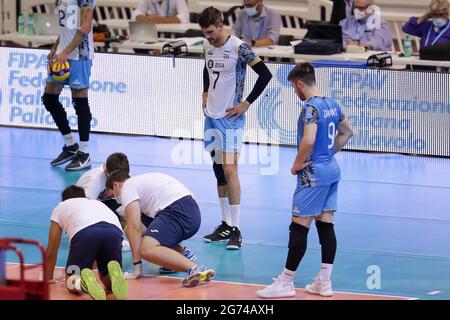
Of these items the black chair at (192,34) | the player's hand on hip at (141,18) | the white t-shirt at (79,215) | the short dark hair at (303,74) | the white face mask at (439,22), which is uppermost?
the player's hand on hip at (141,18)

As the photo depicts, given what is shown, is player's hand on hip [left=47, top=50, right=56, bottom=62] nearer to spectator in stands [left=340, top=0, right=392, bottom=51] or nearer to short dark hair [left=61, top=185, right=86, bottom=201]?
short dark hair [left=61, top=185, right=86, bottom=201]

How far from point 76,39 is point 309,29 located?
384 centimetres

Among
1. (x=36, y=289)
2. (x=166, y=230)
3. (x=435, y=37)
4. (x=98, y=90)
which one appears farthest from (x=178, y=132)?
(x=36, y=289)

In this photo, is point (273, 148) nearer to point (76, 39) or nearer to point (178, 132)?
point (178, 132)

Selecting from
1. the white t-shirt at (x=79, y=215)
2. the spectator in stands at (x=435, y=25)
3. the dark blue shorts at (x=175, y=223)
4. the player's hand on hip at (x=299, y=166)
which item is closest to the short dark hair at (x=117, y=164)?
the dark blue shorts at (x=175, y=223)

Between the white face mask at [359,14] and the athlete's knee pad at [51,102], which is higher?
the white face mask at [359,14]

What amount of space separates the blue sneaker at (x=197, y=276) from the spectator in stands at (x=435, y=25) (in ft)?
23.5

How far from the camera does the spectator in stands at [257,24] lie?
15836 millimetres

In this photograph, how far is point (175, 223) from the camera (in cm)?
893

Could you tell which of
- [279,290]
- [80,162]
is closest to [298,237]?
[279,290]

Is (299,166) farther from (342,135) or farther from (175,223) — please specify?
(175,223)

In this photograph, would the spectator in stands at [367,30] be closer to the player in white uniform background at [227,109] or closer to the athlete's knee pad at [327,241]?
the player in white uniform background at [227,109]

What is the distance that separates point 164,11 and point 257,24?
2083 millimetres

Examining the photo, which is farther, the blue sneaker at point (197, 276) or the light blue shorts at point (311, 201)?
the blue sneaker at point (197, 276)
